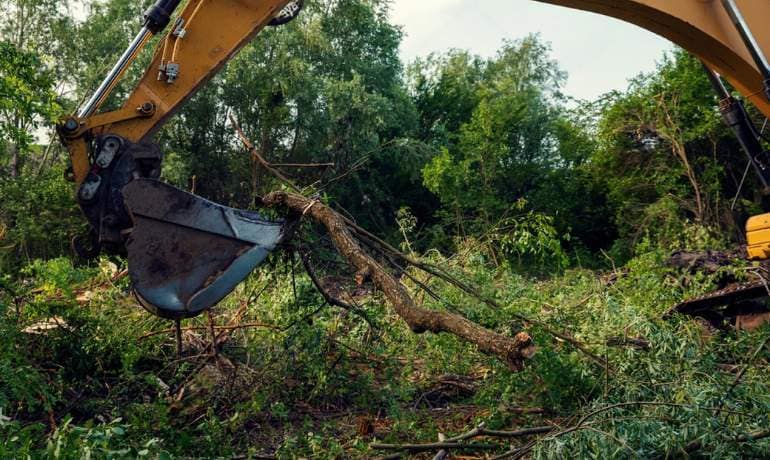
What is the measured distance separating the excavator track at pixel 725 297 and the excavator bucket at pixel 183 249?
12.3 feet

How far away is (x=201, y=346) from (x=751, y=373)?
129 inches

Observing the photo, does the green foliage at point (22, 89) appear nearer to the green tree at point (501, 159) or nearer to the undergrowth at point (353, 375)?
the undergrowth at point (353, 375)

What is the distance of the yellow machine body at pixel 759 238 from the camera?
638 centimetres

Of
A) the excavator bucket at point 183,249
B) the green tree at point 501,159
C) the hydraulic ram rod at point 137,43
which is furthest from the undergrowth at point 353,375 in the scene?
the green tree at point 501,159

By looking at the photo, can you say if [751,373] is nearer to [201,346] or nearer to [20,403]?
[201,346]

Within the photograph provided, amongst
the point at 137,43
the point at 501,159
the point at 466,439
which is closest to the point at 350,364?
the point at 466,439

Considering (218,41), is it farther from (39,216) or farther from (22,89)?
(39,216)

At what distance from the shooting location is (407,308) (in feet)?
11.9

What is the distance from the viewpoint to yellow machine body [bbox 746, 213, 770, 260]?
638 centimetres

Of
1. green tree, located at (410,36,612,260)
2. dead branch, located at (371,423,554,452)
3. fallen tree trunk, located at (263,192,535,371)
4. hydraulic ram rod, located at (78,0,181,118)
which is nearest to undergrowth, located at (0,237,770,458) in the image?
dead branch, located at (371,423,554,452)

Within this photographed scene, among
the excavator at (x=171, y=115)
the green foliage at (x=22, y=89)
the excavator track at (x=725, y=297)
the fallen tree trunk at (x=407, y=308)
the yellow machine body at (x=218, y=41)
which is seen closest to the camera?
the fallen tree trunk at (x=407, y=308)

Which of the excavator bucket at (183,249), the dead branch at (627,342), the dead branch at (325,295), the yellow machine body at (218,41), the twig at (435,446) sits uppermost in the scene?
the yellow machine body at (218,41)

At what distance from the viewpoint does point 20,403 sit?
439 cm

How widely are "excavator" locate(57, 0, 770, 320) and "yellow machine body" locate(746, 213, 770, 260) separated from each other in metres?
1.77
